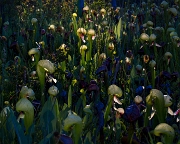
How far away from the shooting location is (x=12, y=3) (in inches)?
146

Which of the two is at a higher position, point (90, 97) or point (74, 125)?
point (74, 125)

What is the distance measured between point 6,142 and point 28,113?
4.9 inches

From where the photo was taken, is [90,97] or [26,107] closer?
[26,107]

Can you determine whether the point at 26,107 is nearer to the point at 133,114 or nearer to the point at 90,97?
the point at 133,114

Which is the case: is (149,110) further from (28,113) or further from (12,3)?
(12,3)

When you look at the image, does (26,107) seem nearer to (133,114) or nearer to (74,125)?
(74,125)

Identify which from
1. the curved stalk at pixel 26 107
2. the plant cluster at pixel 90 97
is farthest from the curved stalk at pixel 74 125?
the curved stalk at pixel 26 107

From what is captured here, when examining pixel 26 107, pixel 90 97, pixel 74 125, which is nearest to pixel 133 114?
pixel 74 125

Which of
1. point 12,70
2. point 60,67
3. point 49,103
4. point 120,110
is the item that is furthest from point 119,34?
point 49,103

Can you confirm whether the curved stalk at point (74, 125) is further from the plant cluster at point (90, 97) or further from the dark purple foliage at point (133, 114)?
the dark purple foliage at point (133, 114)

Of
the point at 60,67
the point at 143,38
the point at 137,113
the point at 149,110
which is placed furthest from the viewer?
the point at 143,38

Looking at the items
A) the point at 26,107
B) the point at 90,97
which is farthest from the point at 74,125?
the point at 90,97

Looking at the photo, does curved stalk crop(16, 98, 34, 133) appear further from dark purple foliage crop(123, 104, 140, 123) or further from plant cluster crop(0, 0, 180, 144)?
dark purple foliage crop(123, 104, 140, 123)

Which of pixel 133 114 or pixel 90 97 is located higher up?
pixel 133 114
